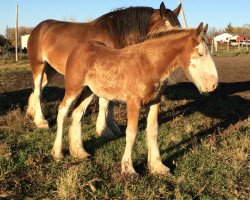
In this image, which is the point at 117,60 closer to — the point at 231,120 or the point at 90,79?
the point at 90,79

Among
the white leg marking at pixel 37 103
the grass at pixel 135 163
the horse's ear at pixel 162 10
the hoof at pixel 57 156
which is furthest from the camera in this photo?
the white leg marking at pixel 37 103

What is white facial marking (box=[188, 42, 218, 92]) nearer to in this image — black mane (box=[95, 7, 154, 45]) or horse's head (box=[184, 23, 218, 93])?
horse's head (box=[184, 23, 218, 93])

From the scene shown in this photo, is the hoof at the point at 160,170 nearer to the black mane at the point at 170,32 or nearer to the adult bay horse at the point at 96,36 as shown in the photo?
the black mane at the point at 170,32

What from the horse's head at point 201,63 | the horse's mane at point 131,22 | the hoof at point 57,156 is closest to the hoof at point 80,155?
the hoof at point 57,156

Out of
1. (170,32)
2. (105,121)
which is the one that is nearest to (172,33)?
(170,32)

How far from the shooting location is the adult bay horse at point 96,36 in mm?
7617

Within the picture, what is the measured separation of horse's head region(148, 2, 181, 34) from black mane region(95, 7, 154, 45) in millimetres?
118

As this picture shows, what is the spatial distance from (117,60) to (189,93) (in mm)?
7269

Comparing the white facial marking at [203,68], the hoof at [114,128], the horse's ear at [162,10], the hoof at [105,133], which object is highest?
the horse's ear at [162,10]

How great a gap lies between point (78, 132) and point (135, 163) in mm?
1134

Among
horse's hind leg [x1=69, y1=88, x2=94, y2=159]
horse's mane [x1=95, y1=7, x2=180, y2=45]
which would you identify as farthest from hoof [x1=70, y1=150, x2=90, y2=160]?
horse's mane [x1=95, y1=7, x2=180, y2=45]

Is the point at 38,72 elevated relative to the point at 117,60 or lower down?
lower down

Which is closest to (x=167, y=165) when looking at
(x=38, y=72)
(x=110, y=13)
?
(x=110, y=13)

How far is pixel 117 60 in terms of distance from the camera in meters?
5.68
